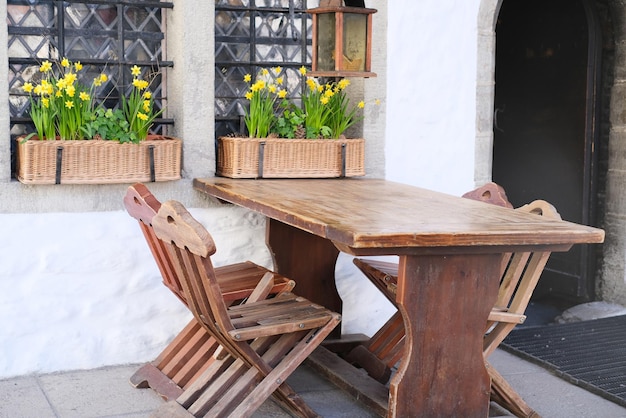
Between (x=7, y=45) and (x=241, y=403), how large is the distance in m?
2.00

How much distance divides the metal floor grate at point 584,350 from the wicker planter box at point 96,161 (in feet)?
6.68

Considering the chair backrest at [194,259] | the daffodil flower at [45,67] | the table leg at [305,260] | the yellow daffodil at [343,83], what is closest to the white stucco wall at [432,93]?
the yellow daffodil at [343,83]

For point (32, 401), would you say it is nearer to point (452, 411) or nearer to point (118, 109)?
point (118, 109)

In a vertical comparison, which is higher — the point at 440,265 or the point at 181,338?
the point at 440,265

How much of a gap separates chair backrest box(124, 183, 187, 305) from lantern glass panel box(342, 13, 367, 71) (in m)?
1.11

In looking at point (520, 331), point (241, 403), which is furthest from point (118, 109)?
point (520, 331)

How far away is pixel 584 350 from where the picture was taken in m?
4.99

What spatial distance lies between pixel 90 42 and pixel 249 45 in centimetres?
83

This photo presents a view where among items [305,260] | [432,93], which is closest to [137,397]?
[305,260]

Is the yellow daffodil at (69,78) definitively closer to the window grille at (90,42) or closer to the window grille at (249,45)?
the window grille at (90,42)

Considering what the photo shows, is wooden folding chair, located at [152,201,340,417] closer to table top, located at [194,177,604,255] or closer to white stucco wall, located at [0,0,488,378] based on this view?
table top, located at [194,177,604,255]

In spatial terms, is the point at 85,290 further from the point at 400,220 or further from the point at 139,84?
the point at 400,220

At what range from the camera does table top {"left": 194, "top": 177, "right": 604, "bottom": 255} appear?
3.01 meters

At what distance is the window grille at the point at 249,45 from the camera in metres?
5.00
